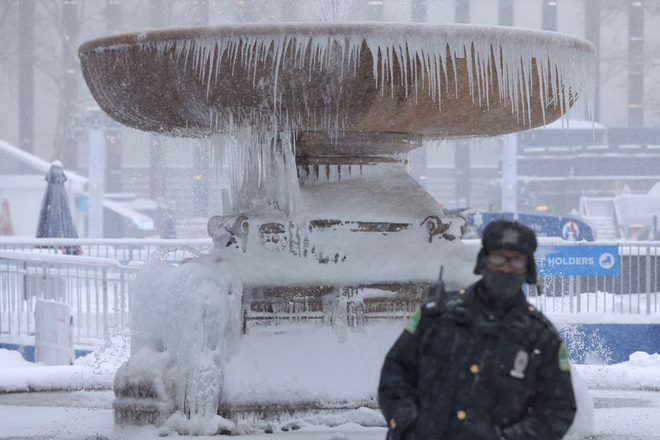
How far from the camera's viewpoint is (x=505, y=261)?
7.70 feet

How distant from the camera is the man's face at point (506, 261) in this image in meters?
2.34

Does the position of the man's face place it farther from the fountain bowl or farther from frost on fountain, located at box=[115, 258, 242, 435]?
frost on fountain, located at box=[115, 258, 242, 435]

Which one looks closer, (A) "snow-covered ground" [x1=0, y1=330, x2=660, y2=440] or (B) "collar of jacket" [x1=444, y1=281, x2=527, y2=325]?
(B) "collar of jacket" [x1=444, y1=281, x2=527, y2=325]

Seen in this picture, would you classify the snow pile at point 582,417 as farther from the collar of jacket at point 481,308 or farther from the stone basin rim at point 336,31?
the collar of jacket at point 481,308

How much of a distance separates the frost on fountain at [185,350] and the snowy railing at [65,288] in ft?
17.4

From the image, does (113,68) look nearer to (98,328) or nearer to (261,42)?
(261,42)

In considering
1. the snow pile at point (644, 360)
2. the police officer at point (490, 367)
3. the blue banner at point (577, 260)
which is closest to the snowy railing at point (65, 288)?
the blue banner at point (577, 260)

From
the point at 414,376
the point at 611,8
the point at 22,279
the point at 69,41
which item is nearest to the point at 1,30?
the point at 69,41

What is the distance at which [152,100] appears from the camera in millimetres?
4598

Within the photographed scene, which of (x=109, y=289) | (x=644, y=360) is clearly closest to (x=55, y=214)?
(x=109, y=289)

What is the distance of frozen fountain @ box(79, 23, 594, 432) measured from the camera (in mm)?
4180

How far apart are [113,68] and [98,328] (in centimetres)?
606

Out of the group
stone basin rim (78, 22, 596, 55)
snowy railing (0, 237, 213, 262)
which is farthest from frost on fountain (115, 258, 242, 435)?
snowy railing (0, 237, 213, 262)

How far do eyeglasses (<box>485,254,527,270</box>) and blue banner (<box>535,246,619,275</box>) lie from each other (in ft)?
27.3
